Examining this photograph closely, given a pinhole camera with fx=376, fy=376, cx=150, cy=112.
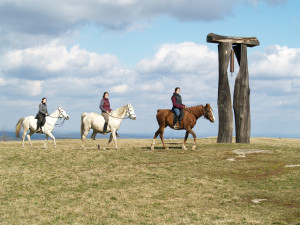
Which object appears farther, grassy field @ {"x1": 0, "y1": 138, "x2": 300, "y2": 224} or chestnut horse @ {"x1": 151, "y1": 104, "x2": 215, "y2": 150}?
chestnut horse @ {"x1": 151, "y1": 104, "x2": 215, "y2": 150}

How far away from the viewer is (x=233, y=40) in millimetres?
25984

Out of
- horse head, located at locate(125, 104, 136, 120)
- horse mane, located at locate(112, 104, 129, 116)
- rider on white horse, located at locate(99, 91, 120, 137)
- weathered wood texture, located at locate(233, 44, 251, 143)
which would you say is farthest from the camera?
weathered wood texture, located at locate(233, 44, 251, 143)

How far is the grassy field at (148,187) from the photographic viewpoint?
10883 millimetres

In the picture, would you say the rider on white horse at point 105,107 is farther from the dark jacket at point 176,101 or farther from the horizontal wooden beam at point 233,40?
the horizontal wooden beam at point 233,40

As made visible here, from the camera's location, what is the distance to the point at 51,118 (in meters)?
24.4

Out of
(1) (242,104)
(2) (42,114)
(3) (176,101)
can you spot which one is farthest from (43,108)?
(1) (242,104)

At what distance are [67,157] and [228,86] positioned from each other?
39.6ft

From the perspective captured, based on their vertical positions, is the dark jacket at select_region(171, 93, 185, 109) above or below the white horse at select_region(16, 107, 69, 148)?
above

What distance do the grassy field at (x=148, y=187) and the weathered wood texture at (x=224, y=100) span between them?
4.69 m

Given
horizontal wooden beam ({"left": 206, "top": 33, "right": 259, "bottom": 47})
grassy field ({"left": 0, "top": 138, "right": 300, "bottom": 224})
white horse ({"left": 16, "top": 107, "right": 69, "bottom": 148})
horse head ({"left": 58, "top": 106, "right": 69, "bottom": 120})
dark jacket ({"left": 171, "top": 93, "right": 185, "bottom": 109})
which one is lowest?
grassy field ({"left": 0, "top": 138, "right": 300, "bottom": 224})

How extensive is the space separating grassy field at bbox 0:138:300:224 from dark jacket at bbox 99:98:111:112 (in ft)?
8.68

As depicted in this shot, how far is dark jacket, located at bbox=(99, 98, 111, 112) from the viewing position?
22.0 meters

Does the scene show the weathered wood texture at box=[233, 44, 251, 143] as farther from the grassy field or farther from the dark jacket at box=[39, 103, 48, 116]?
the dark jacket at box=[39, 103, 48, 116]

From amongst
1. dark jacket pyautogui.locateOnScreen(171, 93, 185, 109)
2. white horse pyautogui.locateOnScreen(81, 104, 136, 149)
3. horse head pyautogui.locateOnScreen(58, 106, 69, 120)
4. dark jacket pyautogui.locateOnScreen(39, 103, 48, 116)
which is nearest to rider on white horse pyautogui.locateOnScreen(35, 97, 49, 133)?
dark jacket pyautogui.locateOnScreen(39, 103, 48, 116)
